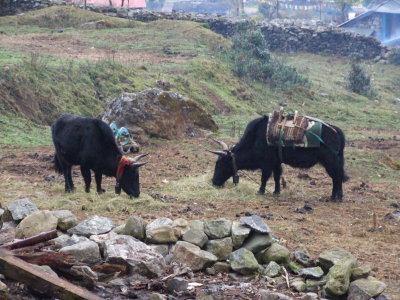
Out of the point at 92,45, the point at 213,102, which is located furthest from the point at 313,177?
the point at 92,45

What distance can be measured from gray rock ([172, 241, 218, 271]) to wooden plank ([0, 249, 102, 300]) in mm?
1395

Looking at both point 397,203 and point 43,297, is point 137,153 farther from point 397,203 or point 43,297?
point 43,297

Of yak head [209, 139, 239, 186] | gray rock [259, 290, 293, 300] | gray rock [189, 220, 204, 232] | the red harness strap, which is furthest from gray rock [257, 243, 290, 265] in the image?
yak head [209, 139, 239, 186]

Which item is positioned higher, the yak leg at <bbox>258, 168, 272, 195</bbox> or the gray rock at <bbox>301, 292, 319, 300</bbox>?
the gray rock at <bbox>301, 292, 319, 300</bbox>

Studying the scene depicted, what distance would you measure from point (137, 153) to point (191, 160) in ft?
3.70

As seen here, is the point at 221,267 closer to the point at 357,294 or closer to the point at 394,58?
the point at 357,294

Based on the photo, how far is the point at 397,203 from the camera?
11969 mm

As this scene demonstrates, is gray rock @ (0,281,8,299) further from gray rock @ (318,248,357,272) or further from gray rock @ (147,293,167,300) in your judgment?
gray rock @ (318,248,357,272)

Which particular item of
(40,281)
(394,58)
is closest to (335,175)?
(40,281)

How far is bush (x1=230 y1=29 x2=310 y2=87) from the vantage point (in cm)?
2612

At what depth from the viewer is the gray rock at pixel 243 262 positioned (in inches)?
286

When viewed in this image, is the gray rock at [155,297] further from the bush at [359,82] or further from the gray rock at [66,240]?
the bush at [359,82]

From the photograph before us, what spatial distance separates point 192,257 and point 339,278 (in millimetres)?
1401

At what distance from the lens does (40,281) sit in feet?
19.5
